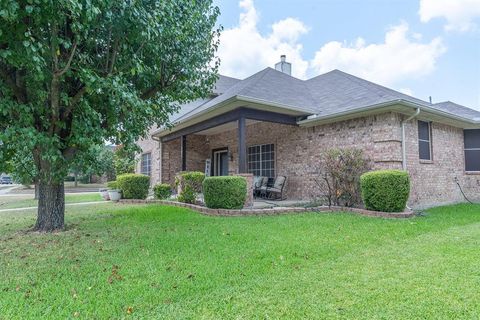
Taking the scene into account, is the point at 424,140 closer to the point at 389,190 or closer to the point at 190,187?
the point at 389,190

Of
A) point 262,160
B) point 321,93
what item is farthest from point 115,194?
point 321,93

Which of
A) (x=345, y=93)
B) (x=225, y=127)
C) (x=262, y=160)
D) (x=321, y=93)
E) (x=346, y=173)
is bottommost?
(x=346, y=173)

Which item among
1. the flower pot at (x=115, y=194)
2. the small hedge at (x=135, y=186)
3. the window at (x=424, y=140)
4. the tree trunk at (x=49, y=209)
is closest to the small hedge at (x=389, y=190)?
the window at (x=424, y=140)

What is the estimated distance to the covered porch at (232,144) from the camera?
29.2 feet

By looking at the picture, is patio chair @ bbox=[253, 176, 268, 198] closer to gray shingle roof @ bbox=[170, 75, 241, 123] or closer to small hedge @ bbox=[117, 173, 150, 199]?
small hedge @ bbox=[117, 173, 150, 199]

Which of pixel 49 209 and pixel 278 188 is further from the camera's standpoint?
pixel 278 188

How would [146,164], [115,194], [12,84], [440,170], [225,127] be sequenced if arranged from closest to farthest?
[12,84] → [440,170] → [115,194] → [225,127] → [146,164]

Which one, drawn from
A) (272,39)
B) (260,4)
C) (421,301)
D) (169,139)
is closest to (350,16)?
(260,4)

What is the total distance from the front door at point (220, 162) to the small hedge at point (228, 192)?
6.85m

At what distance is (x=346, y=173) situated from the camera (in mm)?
7992

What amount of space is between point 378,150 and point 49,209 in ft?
26.1

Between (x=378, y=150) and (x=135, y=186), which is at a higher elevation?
(x=378, y=150)

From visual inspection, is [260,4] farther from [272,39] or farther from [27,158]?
[27,158]

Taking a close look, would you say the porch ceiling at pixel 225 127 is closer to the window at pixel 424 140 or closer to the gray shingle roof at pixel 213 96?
the gray shingle roof at pixel 213 96
